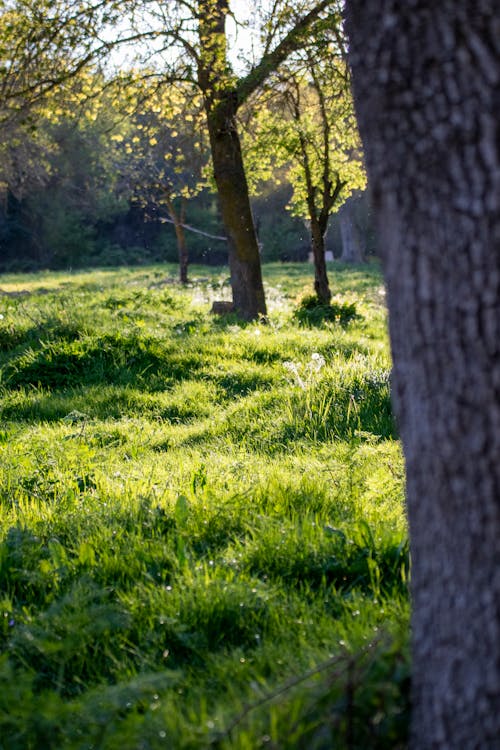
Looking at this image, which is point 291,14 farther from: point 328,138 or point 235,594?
point 235,594

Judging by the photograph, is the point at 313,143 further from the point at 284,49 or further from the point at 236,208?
the point at 284,49

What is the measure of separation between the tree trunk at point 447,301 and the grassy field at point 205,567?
37 centimetres

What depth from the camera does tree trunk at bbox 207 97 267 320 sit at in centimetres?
1261

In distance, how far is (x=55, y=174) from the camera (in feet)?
165

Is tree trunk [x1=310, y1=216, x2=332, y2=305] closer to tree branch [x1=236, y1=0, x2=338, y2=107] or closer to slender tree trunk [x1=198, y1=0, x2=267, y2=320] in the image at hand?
slender tree trunk [x1=198, y1=0, x2=267, y2=320]

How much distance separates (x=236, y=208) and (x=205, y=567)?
1044 cm

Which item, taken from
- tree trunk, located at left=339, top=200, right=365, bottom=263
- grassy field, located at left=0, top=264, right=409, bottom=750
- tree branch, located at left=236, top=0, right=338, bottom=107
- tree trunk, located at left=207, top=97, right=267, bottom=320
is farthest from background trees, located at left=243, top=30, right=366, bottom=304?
tree trunk, located at left=339, top=200, right=365, bottom=263

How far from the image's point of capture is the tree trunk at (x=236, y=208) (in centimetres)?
1261

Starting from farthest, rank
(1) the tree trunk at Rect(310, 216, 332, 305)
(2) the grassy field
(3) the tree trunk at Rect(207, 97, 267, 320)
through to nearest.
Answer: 1. (1) the tree trunk at Rect(310, 216, 332, 305)
2. (3) the tree trunk at Rect(207, 97, 267, 320)
3. (2) the grassy field

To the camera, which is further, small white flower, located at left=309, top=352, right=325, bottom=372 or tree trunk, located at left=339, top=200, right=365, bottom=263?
tree trunk, located at left=339, top=200, right=365, bottom=263

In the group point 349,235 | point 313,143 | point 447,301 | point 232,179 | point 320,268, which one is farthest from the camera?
point 349,235

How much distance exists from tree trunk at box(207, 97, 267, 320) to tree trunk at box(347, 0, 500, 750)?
426 inches

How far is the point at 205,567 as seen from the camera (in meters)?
3.46

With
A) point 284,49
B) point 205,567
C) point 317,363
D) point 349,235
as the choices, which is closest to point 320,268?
point 284,49
